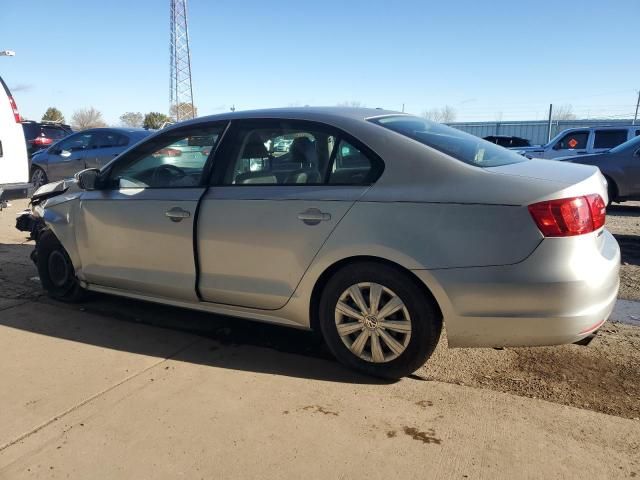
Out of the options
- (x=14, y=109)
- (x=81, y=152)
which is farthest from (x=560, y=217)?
(x=81, y=152)

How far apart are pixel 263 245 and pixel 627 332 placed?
9.11 feet

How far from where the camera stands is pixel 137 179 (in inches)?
161

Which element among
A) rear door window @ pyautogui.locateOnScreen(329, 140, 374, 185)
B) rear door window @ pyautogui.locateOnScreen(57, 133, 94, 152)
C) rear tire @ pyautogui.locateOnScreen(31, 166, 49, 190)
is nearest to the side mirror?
rear door window @ pyautogui.locateOnScreen(329, 140, 374, 185)

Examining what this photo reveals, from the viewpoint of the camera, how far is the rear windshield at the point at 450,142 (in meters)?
3.10

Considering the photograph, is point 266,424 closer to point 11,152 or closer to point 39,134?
point 11,152

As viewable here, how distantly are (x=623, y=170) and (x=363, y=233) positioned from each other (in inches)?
330

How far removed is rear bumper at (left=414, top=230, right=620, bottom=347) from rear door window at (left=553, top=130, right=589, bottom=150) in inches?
477

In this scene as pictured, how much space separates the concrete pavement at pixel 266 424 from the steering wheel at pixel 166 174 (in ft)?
4.12

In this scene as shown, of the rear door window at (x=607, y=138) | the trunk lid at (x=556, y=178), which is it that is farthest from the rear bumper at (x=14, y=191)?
the rear door window at (x=607, y=138)

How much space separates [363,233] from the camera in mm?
2986

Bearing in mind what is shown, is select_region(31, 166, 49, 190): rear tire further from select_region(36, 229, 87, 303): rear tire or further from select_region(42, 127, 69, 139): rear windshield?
select_region(36, 229, 87, 303): rear tire

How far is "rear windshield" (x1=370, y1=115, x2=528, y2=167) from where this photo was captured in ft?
10.2

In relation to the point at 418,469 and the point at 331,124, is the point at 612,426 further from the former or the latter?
the point at 331,124

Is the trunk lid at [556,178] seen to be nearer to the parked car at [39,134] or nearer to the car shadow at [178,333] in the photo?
the car shadow at [178,333]
